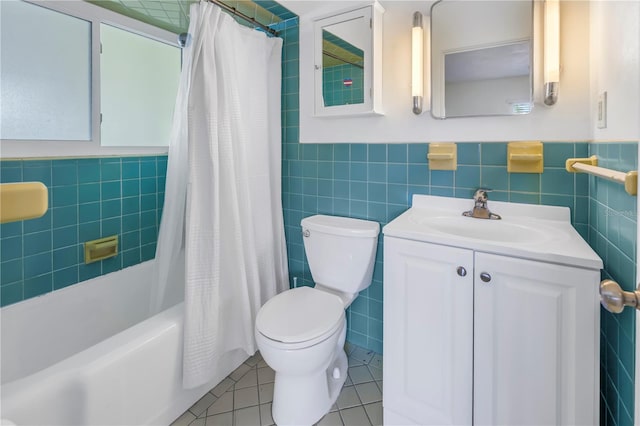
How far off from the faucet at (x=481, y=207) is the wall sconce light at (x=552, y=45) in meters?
0.48

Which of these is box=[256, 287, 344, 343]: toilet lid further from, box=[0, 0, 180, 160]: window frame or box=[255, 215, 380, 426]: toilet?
box=[0, 0, 180, 160]: window frame

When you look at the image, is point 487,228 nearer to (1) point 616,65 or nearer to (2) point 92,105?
(1) point 616,65

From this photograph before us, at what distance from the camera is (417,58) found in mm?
1641

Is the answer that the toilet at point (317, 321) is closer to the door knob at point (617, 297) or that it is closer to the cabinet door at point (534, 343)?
the cabinet door at point (534, 343)

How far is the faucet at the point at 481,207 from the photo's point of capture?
1524 millimetres

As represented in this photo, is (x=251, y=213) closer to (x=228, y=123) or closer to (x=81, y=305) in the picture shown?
(x=228, y=123)

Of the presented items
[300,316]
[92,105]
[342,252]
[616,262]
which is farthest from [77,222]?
[616,262]

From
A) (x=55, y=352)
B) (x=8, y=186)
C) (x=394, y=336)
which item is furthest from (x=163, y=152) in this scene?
(x=8, y=186)

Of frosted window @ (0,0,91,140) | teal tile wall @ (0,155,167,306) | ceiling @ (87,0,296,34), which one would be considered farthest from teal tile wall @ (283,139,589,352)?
frosted window @ (0,0,91,140)

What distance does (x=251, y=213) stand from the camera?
A: 1899 millimetres

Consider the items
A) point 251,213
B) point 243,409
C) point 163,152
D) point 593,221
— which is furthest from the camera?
point 163,152

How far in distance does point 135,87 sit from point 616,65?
2390mm

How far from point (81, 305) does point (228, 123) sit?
1.25 meters

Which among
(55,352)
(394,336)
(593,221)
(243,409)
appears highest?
(593,221)
